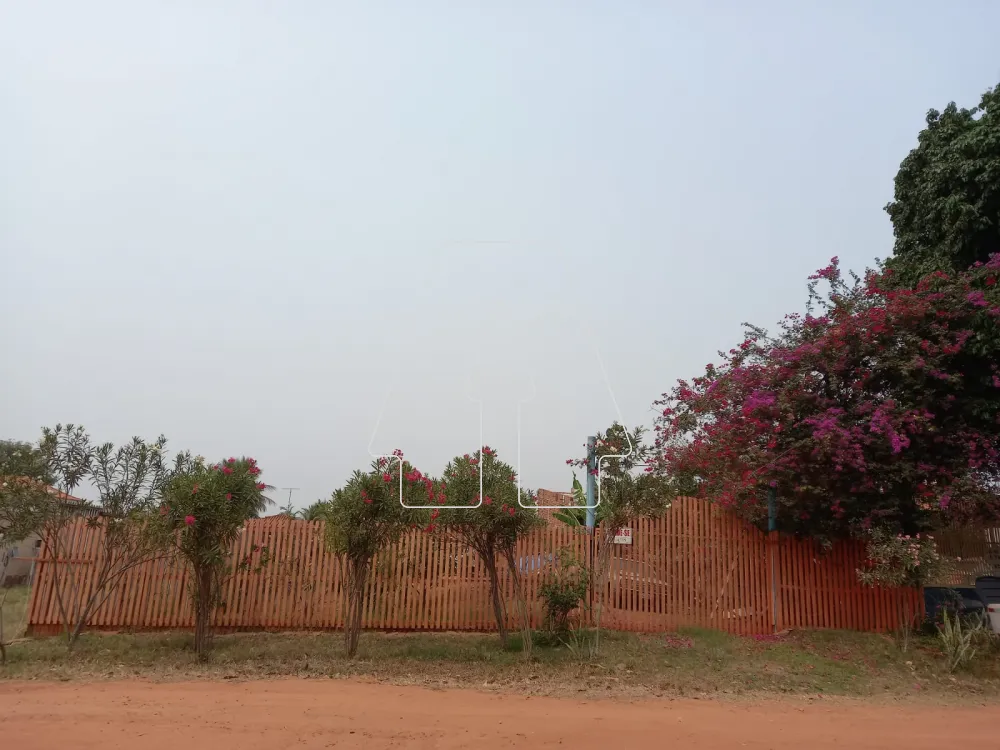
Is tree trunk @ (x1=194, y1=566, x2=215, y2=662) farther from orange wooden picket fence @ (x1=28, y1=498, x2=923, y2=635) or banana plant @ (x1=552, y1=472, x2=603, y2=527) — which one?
banana plant @ (x1=552, y1=472, x2=603, y2=527)

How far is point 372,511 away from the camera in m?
8.24

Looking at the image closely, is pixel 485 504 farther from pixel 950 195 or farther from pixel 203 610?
pixel 950 195

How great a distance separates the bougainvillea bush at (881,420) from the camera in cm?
928

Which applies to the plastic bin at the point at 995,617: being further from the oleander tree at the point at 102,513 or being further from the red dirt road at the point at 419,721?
the oleander tree at the point at 102,513

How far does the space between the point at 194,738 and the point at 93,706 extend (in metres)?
1.48

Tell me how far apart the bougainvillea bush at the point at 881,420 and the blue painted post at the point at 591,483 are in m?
1.85

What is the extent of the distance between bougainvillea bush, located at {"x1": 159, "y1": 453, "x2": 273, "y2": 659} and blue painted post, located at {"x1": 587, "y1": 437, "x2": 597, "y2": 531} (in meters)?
4.20

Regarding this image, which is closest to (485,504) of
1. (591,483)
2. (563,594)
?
(563,594)

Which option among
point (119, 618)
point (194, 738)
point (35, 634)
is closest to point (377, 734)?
point (194, 738)

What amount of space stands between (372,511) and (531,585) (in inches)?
117

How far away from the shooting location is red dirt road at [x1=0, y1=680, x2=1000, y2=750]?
5.17 metres

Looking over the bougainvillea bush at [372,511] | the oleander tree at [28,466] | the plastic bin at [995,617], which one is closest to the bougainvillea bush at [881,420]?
the plastic bin at [995,617]

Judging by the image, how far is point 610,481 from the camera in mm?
8406

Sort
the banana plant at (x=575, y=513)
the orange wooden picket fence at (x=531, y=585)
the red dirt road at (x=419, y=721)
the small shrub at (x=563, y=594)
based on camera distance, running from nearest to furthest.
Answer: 1. the red dirt road at (x=419, y=721)
2. the small shrub at (x=563, y=594)
3. the orange wooden picket fence at (x=531, y=585)
4. the banana plant at (x=575, y=513)
